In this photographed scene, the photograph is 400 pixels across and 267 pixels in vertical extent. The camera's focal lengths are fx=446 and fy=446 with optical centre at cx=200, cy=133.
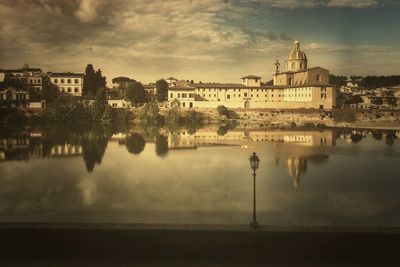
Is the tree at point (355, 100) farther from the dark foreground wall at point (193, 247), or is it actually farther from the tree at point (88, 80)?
the dark foreground wall at point (193, 247)

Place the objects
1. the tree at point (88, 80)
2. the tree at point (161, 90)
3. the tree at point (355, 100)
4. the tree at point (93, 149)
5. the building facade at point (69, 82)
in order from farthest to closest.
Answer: the tree at point (161, 90)
the tree at point (355, 100)
the building facade at point (69, 82)
the tree at point (88, 80)
the tree at point (93, 149)


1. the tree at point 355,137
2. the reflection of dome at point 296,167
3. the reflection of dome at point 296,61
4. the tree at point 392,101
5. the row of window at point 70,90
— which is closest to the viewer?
the reflection of dome at point 296,167

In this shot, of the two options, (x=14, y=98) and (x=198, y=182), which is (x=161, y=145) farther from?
(x=14, y=98)

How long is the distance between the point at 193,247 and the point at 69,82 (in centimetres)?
1731

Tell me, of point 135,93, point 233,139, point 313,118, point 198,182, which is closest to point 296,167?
point 198,182

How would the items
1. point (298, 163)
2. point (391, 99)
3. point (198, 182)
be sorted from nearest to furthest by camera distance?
point (198, 182) < point (298, 163) < point (391, 99)

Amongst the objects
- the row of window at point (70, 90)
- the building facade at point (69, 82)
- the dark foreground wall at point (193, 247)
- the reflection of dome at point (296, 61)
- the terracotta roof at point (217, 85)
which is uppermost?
the reflection of dome at point (296, 61)

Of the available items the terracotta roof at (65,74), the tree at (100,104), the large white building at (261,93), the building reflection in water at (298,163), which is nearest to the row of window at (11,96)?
the terracotta roof at (65,74)

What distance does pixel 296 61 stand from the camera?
2686 centimetres

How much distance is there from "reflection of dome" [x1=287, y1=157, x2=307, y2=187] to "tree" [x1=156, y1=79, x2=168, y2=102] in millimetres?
13811

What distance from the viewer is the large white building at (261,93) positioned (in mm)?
22312

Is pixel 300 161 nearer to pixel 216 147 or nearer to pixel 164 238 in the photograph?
pixel 216 147

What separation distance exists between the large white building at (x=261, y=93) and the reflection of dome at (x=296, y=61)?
4.23ft

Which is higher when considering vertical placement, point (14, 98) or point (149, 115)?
point (14, 98)
